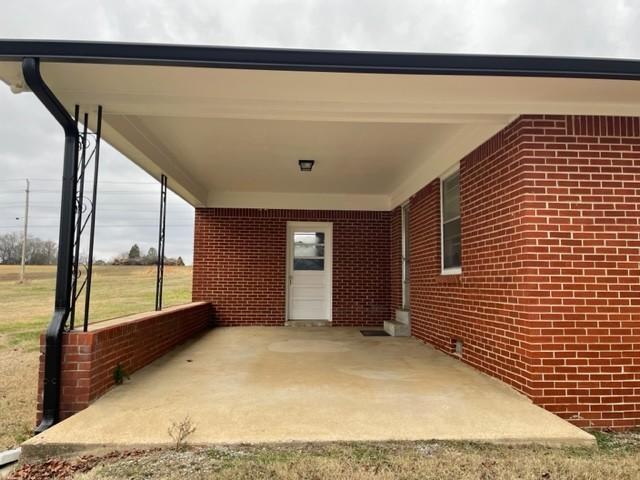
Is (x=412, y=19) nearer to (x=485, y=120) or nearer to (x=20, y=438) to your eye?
(x=485, y=120)

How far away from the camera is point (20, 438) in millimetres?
3193

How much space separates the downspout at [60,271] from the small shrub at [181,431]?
3.34 feet

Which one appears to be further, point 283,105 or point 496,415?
point 283,105

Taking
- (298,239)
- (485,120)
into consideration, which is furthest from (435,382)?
(298,239)

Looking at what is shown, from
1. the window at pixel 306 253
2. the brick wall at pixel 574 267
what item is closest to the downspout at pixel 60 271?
the brick wall at pixel 574 267

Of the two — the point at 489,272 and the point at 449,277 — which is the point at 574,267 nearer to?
the point at 489,272

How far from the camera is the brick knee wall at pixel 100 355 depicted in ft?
11.3

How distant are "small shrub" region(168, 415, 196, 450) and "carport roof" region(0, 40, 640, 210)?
254 cm

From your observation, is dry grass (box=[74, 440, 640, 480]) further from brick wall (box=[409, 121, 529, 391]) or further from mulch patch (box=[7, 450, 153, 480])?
brick wall (box=[409, 121, 529, 391])

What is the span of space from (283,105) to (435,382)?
3.06 meters

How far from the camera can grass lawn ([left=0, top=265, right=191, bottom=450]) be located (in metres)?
3.85

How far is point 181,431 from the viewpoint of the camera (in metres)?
2.92

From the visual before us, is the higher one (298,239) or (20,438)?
(298,239)

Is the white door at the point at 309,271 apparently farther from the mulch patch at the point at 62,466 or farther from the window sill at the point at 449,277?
the mulch patch at the point at 62,466
